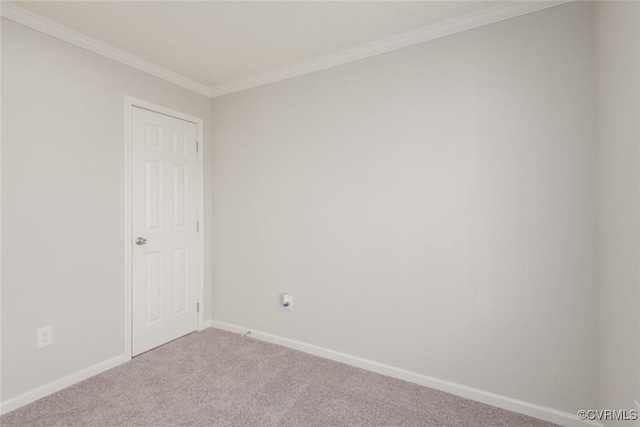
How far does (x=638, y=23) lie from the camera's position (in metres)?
1.25

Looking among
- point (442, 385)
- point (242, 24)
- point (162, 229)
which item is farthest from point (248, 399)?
point (242, 24)

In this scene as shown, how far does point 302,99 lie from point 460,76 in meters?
1.23

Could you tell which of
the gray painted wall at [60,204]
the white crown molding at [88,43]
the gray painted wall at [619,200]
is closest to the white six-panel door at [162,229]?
the gray painted wall at [60,204]

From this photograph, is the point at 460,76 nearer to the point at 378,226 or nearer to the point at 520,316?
the point at 378,226

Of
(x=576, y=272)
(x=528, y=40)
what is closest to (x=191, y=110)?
(x=528, y=40)

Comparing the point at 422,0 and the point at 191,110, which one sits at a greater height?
the point at 422,0

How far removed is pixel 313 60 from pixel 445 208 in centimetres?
156

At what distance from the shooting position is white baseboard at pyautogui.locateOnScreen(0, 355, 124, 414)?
1.88 meters

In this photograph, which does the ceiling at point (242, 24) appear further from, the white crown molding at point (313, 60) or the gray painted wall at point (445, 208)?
the gray painted wall at point (445, 208)

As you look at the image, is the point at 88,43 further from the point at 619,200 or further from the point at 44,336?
the point at 619,200

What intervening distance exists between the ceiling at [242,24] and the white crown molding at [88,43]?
0.14 feet

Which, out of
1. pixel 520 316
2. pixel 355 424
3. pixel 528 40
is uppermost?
pixel 528 40

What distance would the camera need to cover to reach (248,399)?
200 cm

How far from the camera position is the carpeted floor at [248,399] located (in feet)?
5.95
